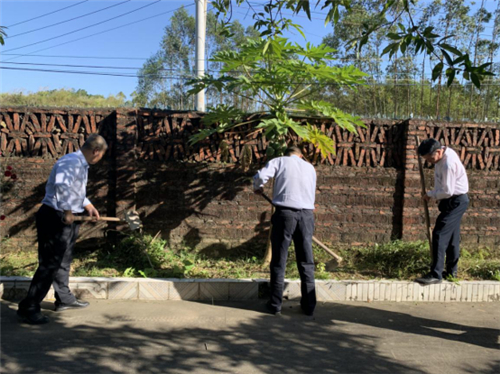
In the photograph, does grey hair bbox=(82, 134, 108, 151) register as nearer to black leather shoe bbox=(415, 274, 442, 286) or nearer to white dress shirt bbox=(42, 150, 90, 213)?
white dress shirt bbox=(42, 150, 90, 213)

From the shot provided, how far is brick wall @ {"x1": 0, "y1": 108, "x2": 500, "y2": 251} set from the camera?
640 centimetres

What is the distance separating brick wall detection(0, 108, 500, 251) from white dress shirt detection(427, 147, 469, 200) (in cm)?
124

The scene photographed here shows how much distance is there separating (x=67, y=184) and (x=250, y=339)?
236cm

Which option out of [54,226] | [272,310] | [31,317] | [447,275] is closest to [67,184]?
[54,226]

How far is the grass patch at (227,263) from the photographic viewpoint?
221 inches

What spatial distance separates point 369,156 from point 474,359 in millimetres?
3562

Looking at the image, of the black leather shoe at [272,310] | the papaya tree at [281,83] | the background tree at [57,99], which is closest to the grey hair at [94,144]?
the papaya tree at [281,83]

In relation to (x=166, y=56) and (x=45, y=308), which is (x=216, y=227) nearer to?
(x=45, y=308)

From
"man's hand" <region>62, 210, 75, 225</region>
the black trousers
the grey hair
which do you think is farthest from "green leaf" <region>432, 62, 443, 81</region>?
the black trousers

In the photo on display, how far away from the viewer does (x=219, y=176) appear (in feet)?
21.5

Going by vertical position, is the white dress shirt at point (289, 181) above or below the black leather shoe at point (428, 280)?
above

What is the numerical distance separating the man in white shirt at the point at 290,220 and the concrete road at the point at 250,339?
32 cm

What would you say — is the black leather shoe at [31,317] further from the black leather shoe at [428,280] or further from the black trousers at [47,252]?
the black leather shoe at [428,280]

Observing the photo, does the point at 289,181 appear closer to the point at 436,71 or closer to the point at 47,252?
the point at 436,71
